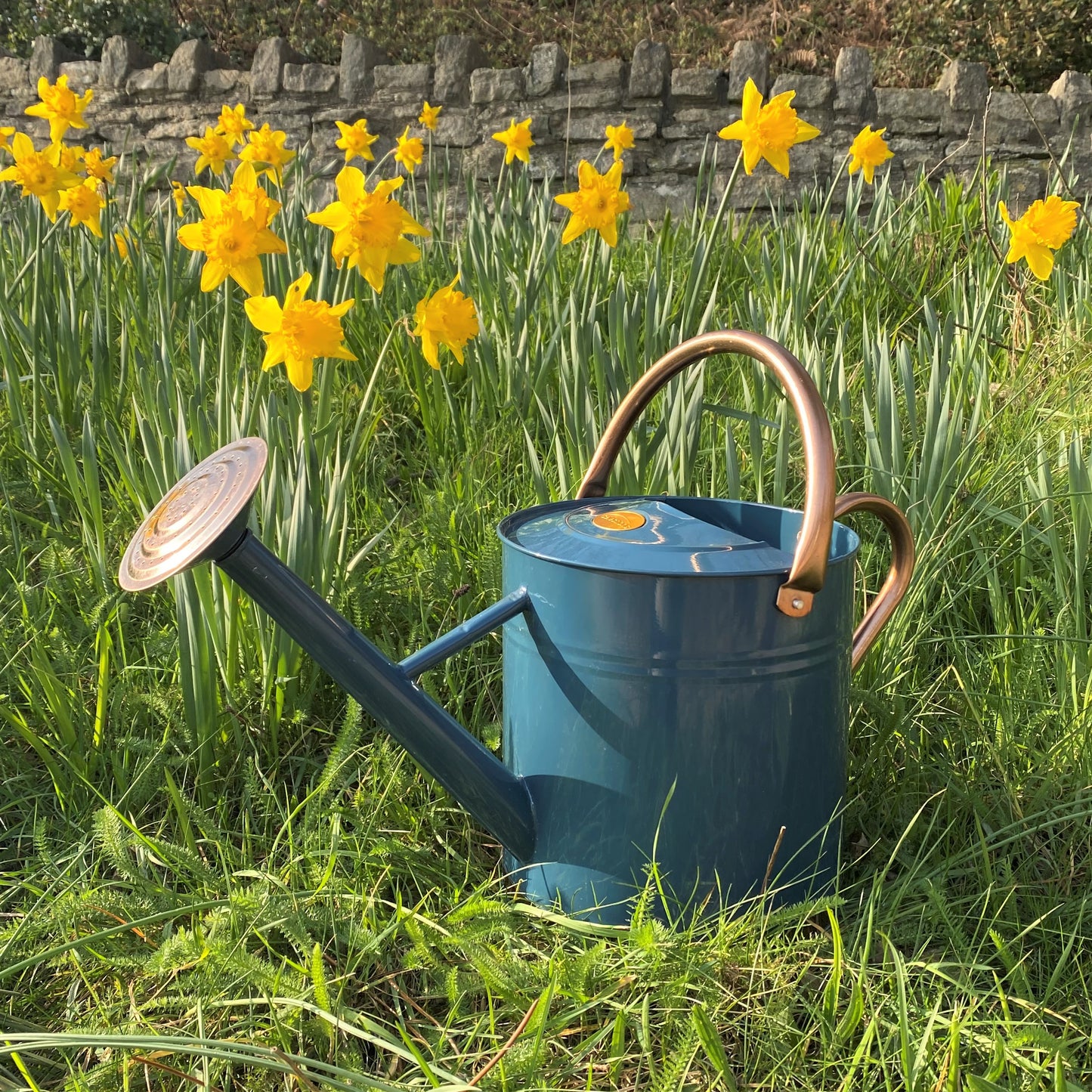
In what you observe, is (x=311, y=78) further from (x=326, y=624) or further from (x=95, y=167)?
(x=326, y=624)

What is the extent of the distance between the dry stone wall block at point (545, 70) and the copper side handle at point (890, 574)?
14.9 ft

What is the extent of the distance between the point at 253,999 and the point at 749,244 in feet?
9.87

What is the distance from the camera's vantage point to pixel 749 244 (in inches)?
132

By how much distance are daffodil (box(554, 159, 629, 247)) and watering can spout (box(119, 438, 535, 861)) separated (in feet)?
3.43

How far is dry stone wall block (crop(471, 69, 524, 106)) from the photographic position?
5031 mm

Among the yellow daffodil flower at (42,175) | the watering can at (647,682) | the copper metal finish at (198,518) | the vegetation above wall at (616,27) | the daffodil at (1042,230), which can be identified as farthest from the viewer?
the vegetation above wall at (616,27)

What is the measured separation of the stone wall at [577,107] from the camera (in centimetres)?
466

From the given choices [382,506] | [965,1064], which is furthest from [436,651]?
[382,506]

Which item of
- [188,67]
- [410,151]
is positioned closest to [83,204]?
[410,151]

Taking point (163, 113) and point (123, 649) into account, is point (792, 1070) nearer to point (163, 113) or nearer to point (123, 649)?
point (123, 649)

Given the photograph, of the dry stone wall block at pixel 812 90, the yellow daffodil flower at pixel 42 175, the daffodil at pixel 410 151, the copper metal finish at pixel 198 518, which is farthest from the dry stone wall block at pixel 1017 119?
the copper metal finish at pixel 198 518

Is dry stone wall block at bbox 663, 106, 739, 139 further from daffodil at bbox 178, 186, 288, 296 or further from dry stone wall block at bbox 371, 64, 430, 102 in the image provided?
daffodil at bbox 178, 186, 288, 296

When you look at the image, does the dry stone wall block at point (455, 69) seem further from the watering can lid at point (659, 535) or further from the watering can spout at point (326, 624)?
the watering can spout at point (326, 624)

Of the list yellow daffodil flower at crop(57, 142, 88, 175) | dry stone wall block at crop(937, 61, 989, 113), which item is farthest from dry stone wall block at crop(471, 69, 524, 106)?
yellow daffodil flower at crop(57, 142, 88, 175)
